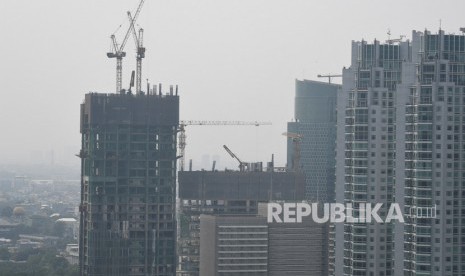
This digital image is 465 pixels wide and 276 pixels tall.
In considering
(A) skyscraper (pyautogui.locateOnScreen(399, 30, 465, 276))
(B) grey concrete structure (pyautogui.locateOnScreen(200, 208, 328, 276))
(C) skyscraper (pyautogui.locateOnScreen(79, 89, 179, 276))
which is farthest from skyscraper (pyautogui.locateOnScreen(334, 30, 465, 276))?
(C) skyscraper (pyautogui.locateOnScreen(79, 89, 179, 276))

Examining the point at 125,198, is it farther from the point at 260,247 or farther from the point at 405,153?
the point at 405,153

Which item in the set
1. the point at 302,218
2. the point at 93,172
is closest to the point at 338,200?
the point at 302,218

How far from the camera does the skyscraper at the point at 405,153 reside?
434 ft

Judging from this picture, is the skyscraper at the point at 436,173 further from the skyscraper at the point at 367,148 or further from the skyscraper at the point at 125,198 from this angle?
the skyscraper at the point at 125,198

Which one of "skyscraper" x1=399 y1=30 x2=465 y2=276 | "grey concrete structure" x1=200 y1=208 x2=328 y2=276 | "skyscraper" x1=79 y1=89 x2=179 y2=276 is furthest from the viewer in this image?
"skyscraper" x1=79 y1=89 x2=179 y2=276

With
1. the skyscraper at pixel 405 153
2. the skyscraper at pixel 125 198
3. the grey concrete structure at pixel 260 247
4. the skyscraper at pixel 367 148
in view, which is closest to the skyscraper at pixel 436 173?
the skyscraper at pixel 405 153

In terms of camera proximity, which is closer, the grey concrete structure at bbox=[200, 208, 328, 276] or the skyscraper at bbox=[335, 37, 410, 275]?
the skyscraper at bbox=[335, 37, 410, 275]

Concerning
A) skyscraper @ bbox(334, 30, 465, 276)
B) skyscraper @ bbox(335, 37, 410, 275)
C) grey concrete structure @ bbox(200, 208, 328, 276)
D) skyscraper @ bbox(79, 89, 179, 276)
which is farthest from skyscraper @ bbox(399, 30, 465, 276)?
skyscraper @ bbox(79, 89, 179, 276)

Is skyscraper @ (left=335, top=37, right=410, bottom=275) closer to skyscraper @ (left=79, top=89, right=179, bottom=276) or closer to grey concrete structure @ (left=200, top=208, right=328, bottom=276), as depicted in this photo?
grey concrete structure @ (left=200, top=208, right=328, bottom=276)

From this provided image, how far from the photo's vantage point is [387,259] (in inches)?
5600

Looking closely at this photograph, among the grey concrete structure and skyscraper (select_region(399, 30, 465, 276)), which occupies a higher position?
skyscraper (select_region(399, 30, 465, 276))

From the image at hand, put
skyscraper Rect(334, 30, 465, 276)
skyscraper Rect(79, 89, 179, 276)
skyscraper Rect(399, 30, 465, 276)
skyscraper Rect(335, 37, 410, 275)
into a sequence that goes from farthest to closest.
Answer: skyscraper Rect(79, 89, 179, 276) < skyscraper Rect(335, 37, 410, 275) < skyscraper Rect(334, 30, 465, 276) < skyscraper Rect(399, 30, 465, 276)

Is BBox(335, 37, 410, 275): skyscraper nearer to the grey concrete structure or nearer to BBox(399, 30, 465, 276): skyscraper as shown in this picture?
BBox(399, 30, 465, 276): skyscraper

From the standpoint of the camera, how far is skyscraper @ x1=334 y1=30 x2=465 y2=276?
13225cm
